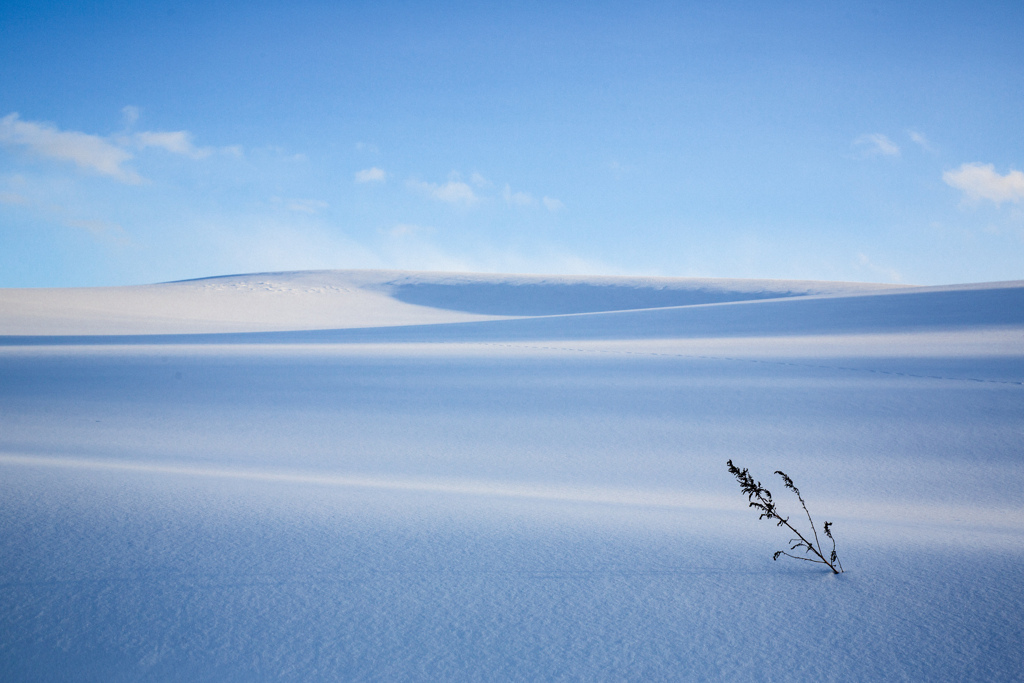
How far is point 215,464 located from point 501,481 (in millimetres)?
1846

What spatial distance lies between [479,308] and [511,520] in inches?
1114

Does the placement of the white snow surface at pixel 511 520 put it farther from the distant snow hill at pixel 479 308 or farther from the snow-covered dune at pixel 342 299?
the snow-covered dune at pixel 342 299

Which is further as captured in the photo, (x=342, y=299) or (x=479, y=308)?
(x=479, y=308)

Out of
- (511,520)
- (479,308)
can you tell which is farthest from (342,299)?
(511,520)

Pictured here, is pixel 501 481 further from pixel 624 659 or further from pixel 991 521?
pixel 991 521

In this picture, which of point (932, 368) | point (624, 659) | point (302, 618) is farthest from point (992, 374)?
point (302, 618)

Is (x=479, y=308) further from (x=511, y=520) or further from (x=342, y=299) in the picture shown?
(x=511, y=520)

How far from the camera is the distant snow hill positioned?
13.1m

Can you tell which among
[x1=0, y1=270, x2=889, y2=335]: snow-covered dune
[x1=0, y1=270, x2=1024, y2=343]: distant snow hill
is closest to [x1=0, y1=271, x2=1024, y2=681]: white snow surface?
[x1=0, y1=270, x2=1024, y2=343]: distant snow hill

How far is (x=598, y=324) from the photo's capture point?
A: 14.9 meters

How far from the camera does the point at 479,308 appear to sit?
30.7 meters

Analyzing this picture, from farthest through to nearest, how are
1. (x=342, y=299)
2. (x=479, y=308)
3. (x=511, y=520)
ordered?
1. (x=479, y=308)
2. (x=342, y=299)
3. (x=511, y=520)

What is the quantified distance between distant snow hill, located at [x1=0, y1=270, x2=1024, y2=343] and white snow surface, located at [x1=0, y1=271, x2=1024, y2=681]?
4850 millimetres

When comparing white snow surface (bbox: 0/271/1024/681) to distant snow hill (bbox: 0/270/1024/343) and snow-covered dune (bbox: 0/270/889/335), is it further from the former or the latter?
snow-covered dune (bbox: 0/270/889/335)
